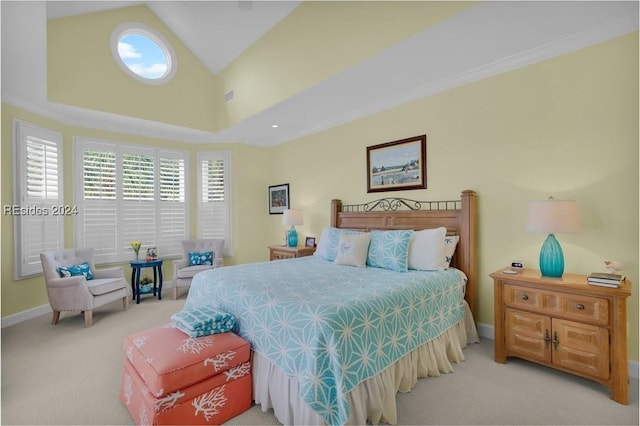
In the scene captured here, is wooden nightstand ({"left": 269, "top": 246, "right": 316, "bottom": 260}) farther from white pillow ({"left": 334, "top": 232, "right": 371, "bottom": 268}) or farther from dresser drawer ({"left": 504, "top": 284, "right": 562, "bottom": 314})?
dresser drawer ({"left": 504, "top": 284, "right": 562, "bottom": 314})

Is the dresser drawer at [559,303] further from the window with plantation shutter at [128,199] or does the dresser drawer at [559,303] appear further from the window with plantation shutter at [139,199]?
the window with plantation shutter at [139,199]

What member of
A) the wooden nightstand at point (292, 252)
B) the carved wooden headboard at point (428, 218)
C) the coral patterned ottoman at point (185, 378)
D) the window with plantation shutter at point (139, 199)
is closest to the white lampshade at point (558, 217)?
the carved wooden headboard at point (428, 218)

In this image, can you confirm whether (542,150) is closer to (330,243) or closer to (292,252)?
(330,243)

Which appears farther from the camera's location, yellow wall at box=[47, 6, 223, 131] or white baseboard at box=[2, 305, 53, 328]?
yellow wall at box=[47, 6, 223, 131]

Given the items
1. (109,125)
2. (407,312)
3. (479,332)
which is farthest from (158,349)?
(109,125)

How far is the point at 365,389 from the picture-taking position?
186cm

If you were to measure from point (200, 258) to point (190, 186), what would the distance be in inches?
59.7

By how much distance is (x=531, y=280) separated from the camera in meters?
2.45

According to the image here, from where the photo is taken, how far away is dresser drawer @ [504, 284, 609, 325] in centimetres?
218

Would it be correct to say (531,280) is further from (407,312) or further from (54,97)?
(54,97)

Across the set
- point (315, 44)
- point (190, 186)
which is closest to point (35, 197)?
point (190, 186)

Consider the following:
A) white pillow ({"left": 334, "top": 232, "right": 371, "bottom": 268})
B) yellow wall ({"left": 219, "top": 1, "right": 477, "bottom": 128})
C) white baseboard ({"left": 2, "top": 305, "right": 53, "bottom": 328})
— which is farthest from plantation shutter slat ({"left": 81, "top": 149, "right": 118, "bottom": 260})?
white pillow ({"left": 334, "top": 232, "right": 371, "bottom": 268})

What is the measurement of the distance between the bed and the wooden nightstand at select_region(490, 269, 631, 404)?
42 cm

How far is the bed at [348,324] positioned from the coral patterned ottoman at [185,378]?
0.16 meters
